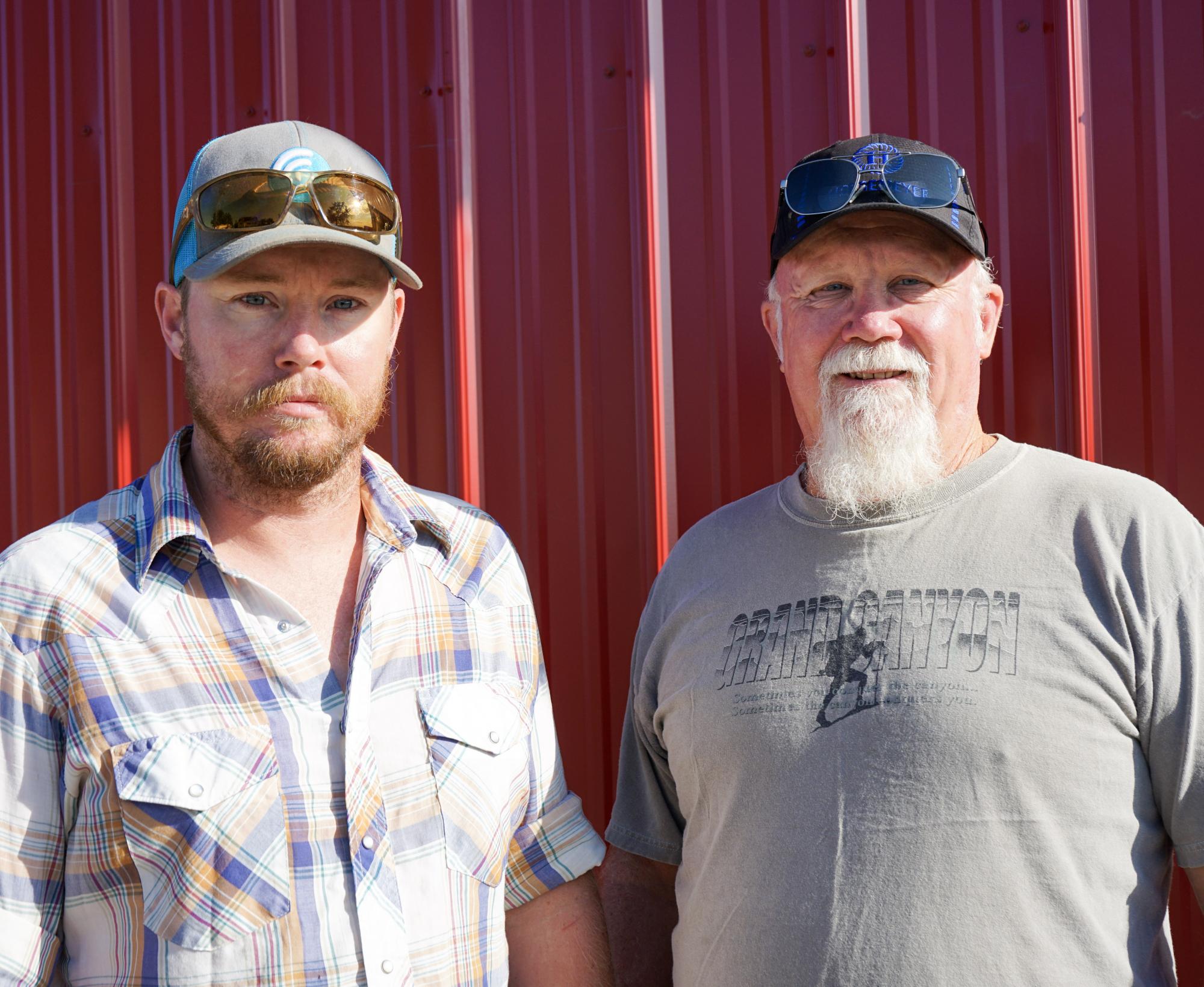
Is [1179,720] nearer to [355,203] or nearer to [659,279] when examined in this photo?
[659,279]

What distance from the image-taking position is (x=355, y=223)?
2045mm

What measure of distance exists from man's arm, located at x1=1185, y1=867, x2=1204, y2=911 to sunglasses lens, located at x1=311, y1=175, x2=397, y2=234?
72.2 inches

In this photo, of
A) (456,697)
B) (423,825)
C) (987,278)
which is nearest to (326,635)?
(456,697)

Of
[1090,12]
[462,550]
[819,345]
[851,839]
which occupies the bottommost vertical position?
[851,839]

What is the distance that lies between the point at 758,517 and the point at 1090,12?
4.78ft

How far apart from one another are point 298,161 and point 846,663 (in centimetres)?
138

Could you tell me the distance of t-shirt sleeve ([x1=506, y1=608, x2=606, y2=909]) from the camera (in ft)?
6.95

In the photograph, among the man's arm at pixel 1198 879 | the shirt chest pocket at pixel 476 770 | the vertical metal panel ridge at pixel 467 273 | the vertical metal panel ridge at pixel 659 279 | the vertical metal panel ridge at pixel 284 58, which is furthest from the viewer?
the vertical metal panel ridge at pixel 284 58

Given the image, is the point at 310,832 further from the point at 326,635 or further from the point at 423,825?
the point at 326,635

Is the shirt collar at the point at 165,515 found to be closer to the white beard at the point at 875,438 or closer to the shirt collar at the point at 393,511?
the shirt collar at the point at 393,511

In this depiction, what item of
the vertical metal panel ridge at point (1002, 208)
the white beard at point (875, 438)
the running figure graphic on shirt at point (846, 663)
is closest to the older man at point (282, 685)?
the running figure graphic on shirt at point (846, 663)

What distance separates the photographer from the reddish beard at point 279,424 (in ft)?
6.47

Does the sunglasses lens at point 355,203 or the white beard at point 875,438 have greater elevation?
the sunglasses lens at point 355,203

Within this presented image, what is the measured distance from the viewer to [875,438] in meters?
2.08
